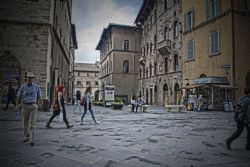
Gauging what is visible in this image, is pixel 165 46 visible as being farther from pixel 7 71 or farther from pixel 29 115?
pixel 29 115

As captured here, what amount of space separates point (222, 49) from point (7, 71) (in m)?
18.4

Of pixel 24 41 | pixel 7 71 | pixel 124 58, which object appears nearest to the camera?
pixel 7 71

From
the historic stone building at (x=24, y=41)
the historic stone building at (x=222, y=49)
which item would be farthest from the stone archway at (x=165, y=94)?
the historic stone building at (x=24, y=41)

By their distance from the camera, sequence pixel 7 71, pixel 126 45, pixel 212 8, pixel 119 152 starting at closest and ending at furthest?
pixel 119 152 → pixel 7 71 → pixel 212 8 → pixel 126 45

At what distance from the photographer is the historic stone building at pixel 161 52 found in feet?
98.7

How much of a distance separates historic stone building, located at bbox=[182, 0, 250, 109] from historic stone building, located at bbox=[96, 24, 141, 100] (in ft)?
70.1

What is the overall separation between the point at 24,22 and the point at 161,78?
70.5 ft

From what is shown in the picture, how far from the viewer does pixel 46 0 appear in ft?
55.9

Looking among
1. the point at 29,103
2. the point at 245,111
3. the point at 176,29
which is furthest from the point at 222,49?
the point at 29,103

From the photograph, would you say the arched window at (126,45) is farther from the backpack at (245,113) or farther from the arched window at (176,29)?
the backpack at (245,113)

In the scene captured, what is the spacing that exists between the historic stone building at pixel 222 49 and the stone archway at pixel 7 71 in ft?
51.4

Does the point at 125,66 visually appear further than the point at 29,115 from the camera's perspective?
Yes

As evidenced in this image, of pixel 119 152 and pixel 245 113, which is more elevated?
pixel 245 113

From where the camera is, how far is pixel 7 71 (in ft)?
53.7
